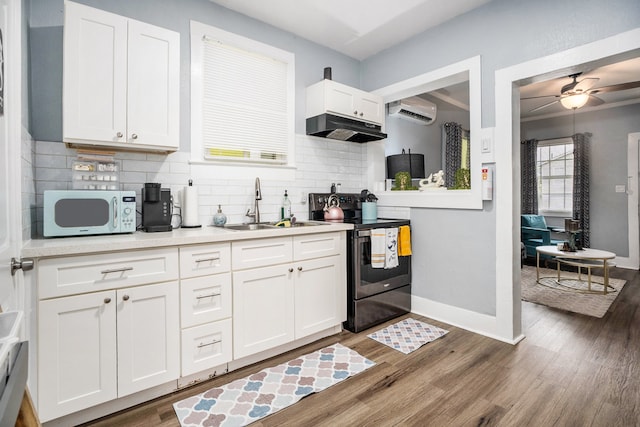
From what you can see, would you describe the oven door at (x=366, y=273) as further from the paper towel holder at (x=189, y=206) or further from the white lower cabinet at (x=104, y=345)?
the white lower cabinet at (x=104, y=345)

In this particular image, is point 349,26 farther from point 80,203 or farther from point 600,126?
point 600,126

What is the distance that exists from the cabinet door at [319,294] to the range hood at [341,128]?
126 cm

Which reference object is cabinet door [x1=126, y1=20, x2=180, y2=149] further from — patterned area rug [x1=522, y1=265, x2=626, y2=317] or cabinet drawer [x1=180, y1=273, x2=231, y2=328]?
patterned area rug [x1=522, y1=265, x2=626, y2=317]

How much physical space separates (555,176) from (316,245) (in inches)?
236

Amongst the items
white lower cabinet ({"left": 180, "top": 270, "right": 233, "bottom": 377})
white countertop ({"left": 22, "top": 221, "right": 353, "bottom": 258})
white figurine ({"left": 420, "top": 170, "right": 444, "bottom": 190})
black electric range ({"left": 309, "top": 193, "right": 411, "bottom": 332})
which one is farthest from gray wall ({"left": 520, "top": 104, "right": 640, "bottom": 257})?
white lower cabinet ({"left": 180, "top": 270, "right": 233, "bottom": 377})

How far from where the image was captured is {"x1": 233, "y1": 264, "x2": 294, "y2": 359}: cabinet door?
2195 millimetres

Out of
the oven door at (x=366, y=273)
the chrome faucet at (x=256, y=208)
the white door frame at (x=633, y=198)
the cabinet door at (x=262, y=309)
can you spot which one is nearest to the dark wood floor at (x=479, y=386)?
the cabinet door at (x=262, y=309)

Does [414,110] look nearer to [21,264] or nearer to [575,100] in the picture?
[575,100]

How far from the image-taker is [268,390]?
6.62ft

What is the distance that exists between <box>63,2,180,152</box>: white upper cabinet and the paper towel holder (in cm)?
33

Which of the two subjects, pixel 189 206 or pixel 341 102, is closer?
pixel 189 206

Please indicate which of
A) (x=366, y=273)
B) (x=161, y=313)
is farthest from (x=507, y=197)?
(x=161, y=313)

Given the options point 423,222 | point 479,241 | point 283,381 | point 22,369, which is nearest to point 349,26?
point 423,222

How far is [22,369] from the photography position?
67 cm
